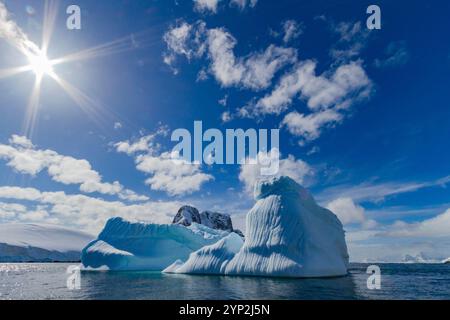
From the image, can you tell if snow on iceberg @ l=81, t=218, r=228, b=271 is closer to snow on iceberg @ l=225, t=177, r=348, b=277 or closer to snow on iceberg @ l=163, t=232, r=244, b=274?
snow on iceberg @ l=163, t=232, r=244, b=274

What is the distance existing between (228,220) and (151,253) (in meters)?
94.9

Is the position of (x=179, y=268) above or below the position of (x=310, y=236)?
below

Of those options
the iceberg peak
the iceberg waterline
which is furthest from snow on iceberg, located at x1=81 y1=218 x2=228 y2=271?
the iceberg peak

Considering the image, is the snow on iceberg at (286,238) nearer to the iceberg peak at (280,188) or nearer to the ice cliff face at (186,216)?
the iceberg peak at (280,188)

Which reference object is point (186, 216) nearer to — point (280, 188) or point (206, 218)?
point (206, 218)

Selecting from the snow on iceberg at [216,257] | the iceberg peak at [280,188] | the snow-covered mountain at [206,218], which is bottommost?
the snow on iceberg at [216,257]

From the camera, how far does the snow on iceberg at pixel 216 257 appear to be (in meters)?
30.0

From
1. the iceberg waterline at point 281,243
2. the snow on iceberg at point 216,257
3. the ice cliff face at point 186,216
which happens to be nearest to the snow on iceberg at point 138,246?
the iceberg waterline at point 281,243

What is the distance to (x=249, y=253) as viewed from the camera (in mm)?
27984

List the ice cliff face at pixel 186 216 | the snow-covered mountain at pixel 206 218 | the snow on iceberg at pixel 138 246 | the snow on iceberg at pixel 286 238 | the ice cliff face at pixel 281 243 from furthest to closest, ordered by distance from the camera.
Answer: the snow-covered mountain at pixel 206 218
the ice cliff face at pixel 186 216
the snow on iceberg at pixel 138 246
the ice cliff face at pixel 281 243
the snow on iceberg at pixel 286 238

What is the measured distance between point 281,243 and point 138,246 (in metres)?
26.6
